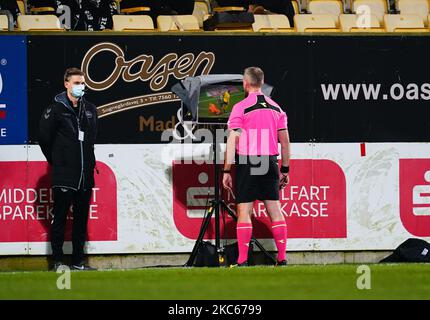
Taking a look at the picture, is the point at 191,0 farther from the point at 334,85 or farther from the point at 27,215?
the point at 27,215

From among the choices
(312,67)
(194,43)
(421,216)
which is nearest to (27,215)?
(194,43)

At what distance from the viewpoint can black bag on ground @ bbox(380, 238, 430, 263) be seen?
45.2 feet

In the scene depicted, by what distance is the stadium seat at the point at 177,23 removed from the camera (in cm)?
1486

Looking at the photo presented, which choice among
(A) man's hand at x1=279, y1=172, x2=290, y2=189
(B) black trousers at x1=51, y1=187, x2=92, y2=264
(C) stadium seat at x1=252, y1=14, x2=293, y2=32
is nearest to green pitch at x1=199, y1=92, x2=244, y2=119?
(A) man's hand at x1=279, y1=172, x2=290, y2=189

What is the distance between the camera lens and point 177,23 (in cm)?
1489

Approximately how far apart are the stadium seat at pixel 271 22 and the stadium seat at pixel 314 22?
0.53ft

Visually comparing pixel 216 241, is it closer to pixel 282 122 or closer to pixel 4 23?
pixel 282 122

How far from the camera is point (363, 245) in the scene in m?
14.3

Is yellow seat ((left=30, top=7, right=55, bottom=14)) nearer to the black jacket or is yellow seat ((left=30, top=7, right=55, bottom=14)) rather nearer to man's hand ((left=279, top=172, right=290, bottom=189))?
A: the black jacket

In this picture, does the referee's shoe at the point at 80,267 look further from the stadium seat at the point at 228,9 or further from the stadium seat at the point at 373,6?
the stadium seat at the point at 373,6

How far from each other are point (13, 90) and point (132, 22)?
1898 millimetres

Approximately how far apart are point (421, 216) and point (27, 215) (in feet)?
15.9

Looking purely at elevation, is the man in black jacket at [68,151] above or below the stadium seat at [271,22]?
below

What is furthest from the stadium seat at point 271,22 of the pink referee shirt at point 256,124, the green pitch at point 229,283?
the green pitch at point 229,283
